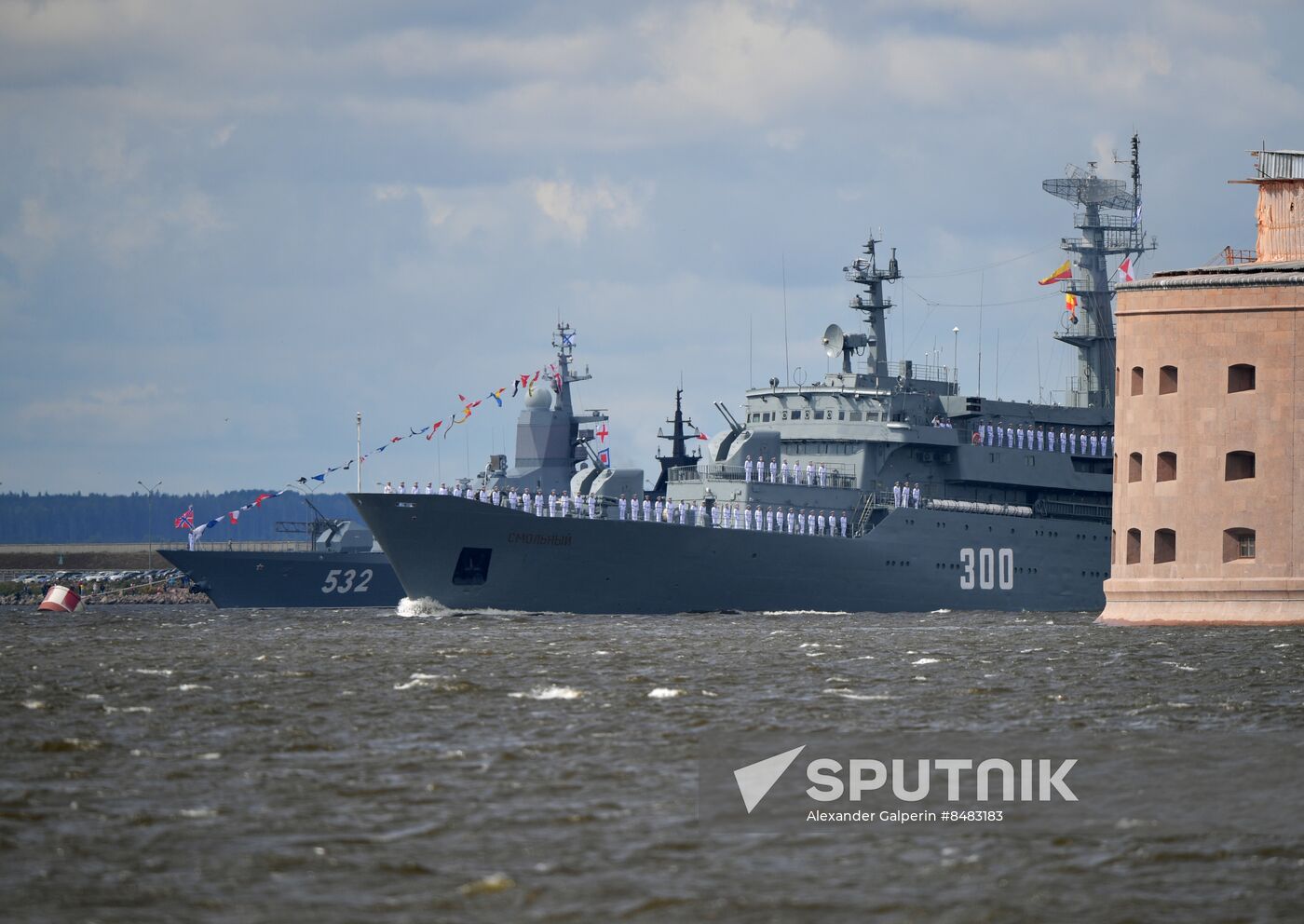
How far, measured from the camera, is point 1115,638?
38.8 metres

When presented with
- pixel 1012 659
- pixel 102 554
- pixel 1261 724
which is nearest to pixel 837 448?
pixel 1012 659

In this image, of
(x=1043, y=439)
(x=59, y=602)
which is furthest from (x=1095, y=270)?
(x=59, y=602)

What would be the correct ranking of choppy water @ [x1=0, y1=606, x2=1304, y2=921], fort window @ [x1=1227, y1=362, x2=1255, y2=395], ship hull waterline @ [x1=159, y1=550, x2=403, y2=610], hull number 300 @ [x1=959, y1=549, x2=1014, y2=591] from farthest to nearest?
ship hull waterline @ [x1=159, y1=550, x2=403, y2=610] < hull number 300 @ [x1=959, y1=549, x2=1014, y2=591] < fort window @ [x1=1227, y1=362, x2=1255, y2=395] < choppy water @ [x1=0, y1=606, x2=1304, y2=921]

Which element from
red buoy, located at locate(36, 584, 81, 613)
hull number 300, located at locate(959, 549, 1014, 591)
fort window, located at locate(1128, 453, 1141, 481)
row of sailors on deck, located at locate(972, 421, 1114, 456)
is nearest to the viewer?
fort window, located at locate(1128, 453, 1141, 481)

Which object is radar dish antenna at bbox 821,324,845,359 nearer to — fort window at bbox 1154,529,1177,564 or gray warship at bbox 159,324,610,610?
gray warship at bbox 159,324,610,610

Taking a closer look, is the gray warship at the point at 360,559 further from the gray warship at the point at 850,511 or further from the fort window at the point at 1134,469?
the fort window at the point at 1134,469

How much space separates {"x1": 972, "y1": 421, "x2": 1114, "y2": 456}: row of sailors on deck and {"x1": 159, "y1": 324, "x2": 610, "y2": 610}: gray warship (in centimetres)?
1352

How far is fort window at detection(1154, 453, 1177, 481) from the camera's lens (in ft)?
138

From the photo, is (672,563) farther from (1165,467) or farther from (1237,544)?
(1237,544)

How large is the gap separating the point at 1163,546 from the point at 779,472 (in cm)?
1878

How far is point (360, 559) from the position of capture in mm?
75062

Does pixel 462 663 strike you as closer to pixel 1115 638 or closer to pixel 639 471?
pixel 1115 638

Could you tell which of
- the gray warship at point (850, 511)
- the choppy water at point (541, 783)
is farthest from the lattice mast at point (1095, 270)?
the choppy water at point (541, 783)

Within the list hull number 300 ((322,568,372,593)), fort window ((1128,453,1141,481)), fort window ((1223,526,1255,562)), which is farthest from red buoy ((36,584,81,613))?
fort window ((1223,526,1255,562))
